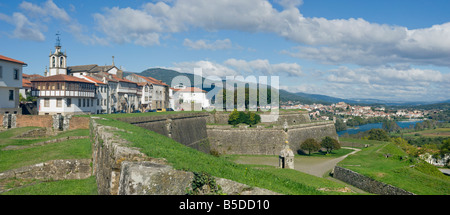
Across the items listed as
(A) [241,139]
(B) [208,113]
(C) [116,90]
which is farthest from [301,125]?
(C) [116,90]

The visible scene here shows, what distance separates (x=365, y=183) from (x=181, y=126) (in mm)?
23398

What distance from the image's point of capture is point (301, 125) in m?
49.3

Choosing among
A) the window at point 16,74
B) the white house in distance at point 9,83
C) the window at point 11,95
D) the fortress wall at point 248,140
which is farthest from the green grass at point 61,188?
the fortress wall at point 248,140

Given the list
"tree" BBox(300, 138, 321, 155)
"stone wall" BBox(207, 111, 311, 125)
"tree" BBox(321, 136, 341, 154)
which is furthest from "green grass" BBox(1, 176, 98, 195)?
"tree" BBox(321, 136, 341, 154)

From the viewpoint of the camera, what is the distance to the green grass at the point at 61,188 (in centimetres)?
940

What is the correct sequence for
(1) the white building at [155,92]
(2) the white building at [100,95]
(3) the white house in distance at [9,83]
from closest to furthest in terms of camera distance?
(3) the white house in distance at [9,83], (2) the white building at [100,95], (1) the white building at [155,92]

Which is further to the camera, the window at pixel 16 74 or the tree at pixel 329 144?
the tree at pixel 329 144

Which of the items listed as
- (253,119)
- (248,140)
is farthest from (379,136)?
(248,140)

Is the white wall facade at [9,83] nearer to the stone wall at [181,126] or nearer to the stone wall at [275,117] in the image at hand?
A: the stone wall at [181,126]

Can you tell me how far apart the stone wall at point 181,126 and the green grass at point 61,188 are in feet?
47.0

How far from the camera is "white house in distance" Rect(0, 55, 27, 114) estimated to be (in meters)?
30.0
